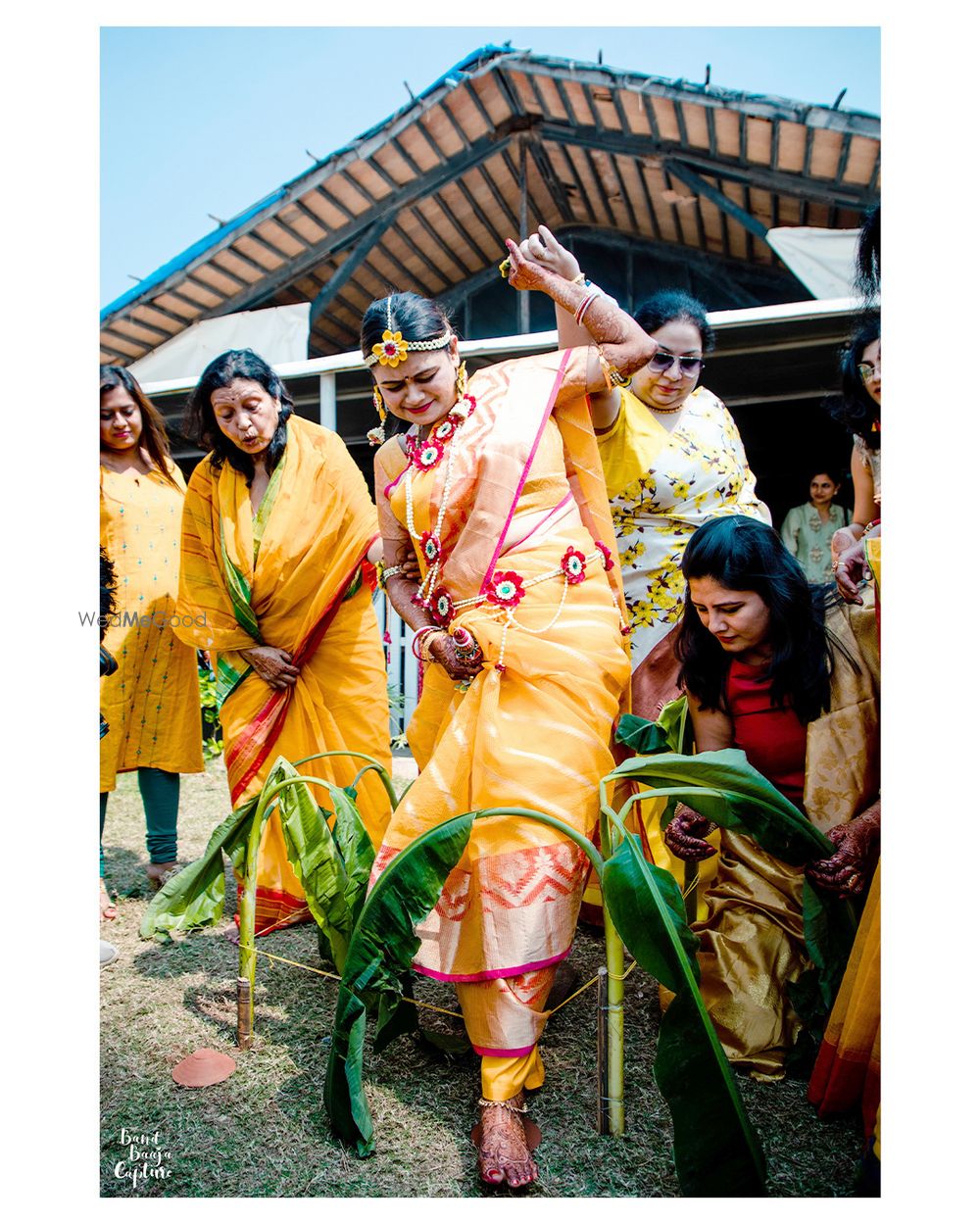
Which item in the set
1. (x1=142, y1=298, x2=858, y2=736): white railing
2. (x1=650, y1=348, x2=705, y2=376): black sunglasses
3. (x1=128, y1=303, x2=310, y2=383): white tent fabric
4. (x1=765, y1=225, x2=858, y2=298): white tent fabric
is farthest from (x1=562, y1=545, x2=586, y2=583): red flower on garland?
(x1=128, y1=303, x2=310, y2=383): white tent fabric

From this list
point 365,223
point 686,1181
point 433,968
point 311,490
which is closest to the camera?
point 686,1181

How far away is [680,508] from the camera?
9.63ft

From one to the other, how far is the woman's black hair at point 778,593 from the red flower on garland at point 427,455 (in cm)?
63

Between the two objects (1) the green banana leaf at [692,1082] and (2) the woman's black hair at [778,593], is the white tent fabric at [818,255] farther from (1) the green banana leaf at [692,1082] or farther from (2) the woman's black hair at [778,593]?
(1) the green banana leaf at [692,1082]

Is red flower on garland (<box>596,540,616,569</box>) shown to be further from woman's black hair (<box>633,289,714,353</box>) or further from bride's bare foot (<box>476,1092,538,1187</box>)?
bride's bare foot (<box>476,1092,538,1187</box>)

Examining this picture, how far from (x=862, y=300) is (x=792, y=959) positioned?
5.16 feet

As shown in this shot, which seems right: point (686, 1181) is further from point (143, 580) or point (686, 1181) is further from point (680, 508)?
point (143, 580)

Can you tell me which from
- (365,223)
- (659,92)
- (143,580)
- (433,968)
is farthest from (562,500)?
(365,223)

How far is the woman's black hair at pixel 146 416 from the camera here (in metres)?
3.43

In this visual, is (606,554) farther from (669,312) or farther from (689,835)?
(669,312)

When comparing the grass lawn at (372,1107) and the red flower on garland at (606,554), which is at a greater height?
the red flower on garland at (606,554)

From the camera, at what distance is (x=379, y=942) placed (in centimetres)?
178

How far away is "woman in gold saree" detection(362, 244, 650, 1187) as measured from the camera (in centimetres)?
187

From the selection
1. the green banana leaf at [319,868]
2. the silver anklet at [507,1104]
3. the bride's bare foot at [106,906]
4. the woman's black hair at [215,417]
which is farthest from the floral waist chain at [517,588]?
the bride's bare foot at [106,906]
